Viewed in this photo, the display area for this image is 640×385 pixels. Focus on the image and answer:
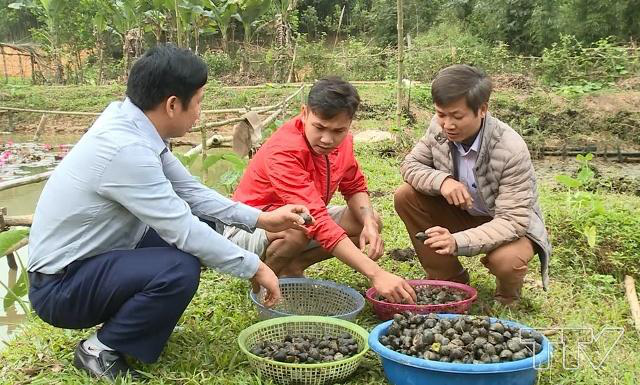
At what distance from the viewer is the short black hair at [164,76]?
80.9 inches

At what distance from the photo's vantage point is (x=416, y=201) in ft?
10.2

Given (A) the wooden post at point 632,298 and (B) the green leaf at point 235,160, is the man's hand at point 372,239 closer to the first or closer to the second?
(A) the wooden post at point 632,298

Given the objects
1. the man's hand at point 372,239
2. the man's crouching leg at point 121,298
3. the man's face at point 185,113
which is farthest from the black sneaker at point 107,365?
the man's hand at point 372,239

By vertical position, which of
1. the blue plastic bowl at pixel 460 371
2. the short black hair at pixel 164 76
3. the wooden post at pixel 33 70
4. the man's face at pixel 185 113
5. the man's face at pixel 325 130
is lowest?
the wooden post at pixel 33 70

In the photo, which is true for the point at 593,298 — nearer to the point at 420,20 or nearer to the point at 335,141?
the point at 335,141

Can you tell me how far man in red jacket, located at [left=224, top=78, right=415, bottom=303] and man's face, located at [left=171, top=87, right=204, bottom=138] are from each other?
1.99 feet

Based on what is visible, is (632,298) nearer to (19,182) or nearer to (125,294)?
(125,294)

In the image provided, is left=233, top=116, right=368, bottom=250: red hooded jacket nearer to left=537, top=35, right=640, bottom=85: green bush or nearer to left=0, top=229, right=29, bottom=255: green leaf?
left=0, top=229, right=29, bottom=255: green leaf

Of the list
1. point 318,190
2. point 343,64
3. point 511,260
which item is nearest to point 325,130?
point 318,190

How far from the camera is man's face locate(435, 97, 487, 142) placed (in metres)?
2.75

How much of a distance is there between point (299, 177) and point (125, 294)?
928 mm

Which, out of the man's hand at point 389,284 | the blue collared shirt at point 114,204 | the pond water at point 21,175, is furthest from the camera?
the pond water at point 21,175

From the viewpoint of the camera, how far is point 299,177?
2711 mm

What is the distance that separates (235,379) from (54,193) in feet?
2.89
